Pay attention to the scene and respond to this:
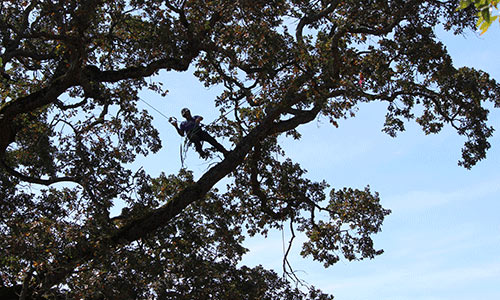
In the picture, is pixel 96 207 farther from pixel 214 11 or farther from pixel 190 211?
pixel 214 11

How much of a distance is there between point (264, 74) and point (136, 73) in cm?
224

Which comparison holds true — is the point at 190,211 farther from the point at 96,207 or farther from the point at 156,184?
the point at 96,207

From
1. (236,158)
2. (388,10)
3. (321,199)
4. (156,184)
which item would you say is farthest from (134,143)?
(388,10)

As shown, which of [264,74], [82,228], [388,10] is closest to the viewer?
[82,228]

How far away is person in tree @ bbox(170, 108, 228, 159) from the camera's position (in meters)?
9.24

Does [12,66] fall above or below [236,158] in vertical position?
above

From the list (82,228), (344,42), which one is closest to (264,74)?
(344,42)

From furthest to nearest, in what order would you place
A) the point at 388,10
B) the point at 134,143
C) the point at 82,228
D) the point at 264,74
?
the point at 134,143 → the point at 388,10 → the point at 264,74 → the point at 82,228

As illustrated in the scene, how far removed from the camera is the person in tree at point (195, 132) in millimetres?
9242

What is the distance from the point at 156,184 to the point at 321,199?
3.12m

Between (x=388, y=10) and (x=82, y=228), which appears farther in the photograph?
(x=388, y=10)

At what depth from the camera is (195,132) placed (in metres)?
9.27

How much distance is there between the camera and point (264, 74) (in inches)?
341

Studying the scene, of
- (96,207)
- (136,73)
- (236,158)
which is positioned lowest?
(96,207)
